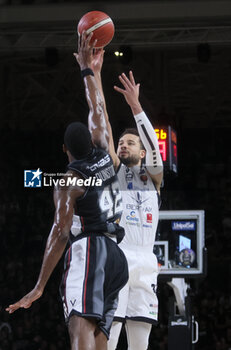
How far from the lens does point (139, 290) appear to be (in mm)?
3125

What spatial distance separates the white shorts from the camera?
3105 millimetres

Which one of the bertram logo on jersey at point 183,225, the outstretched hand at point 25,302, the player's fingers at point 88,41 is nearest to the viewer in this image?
the outstretched hand at point 25,302

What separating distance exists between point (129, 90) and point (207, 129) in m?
0.37

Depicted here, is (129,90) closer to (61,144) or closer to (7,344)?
(61,144)

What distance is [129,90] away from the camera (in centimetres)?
317

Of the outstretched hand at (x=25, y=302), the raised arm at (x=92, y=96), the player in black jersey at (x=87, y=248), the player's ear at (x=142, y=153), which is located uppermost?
the raised arm at (x=92, y=96)

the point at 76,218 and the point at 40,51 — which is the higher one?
the point at 40,51

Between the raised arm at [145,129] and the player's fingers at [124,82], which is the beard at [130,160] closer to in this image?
the raised arm at [145,129]

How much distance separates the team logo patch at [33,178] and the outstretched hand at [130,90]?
1.88ft

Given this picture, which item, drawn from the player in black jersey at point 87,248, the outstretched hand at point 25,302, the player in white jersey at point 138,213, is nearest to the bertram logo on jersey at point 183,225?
the player in white jersey at point 138,213

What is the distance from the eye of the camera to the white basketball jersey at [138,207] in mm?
3180

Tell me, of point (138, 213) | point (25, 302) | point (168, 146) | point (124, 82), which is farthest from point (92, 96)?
point (25, 302)

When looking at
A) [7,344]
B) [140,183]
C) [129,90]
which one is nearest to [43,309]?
[7,344]

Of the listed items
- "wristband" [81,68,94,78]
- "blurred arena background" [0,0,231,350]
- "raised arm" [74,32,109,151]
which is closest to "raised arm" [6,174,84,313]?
"blurred arena background" [0,0,231,350]
